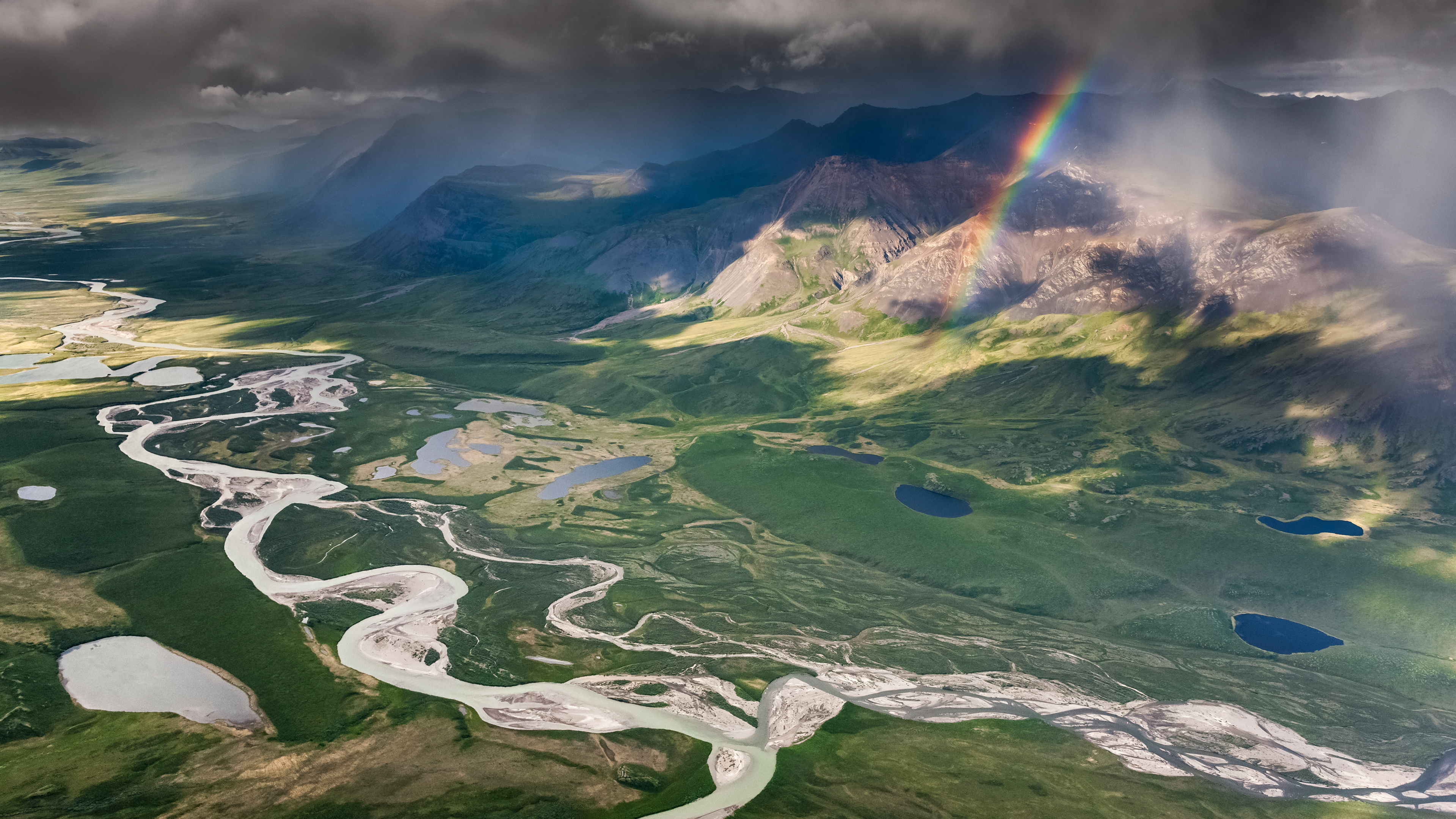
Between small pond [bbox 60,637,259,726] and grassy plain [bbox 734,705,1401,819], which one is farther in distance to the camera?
small pond [bbox 60,637,259,726]

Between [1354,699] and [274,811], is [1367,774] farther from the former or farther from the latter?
[274,811]

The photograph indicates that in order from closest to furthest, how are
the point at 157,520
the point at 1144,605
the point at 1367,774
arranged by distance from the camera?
the point at 1367,774, the point at 1144,605, the point at 157,520

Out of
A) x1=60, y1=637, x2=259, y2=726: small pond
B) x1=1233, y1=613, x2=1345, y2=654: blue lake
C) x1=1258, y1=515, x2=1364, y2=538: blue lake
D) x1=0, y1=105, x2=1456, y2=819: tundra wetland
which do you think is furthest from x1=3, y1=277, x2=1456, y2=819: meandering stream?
x1=1258, y1=515, x2=1364, y2=538: blue lake

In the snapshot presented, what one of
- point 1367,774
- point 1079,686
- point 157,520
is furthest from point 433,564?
point 1367,774

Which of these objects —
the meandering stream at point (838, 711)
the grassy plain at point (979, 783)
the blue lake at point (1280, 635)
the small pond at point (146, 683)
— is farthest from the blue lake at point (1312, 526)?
the small pond at point (146, 683)

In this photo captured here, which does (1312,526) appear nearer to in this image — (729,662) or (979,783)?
(979,783)

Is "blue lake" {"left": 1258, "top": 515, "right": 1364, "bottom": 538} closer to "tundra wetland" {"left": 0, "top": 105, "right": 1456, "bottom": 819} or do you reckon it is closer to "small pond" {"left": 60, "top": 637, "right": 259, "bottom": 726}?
"tundra wetland" {"left": 0, "top": 105, "right": 1456, "bottom": 819}
